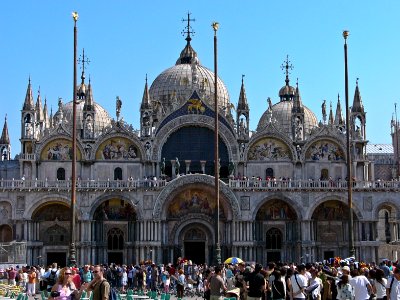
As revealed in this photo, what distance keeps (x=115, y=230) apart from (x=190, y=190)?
718 centimetres

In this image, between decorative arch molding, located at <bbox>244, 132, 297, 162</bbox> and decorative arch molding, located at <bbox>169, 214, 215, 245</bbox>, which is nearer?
decorative arch molding, located at <bbox>169, 214, 215, 245</bbox>

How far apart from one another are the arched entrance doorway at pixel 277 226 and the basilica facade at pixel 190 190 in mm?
83

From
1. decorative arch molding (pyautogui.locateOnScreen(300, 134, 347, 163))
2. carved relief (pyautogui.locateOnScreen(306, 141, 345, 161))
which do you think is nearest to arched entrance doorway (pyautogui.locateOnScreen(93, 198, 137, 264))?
decorative arch molding (pyautogui.locateOnScreen(300, 134, 347, 163))

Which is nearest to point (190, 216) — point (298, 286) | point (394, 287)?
point (298, 286)

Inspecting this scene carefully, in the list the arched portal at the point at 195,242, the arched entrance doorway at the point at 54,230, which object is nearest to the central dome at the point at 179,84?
the arched portal at the point at 195,242

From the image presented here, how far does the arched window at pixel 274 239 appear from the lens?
65.4 meters

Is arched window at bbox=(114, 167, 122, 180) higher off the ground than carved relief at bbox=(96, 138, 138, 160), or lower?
lower

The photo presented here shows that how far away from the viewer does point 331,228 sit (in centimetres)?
6550

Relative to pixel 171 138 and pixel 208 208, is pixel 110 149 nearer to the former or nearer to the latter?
pixel 171 138

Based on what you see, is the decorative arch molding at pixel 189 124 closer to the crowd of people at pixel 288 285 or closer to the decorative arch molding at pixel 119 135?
the decorative arch molding at pixel 119 135

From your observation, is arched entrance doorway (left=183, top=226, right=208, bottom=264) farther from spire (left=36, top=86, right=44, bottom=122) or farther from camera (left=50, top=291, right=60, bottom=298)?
camera (left=50, top=291, right=60, bottom=298)

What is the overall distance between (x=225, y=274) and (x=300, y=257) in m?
29.3

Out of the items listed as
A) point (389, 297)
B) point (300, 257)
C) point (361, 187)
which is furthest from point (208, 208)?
point (389, 297)

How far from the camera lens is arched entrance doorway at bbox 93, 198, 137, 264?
6419 cm
